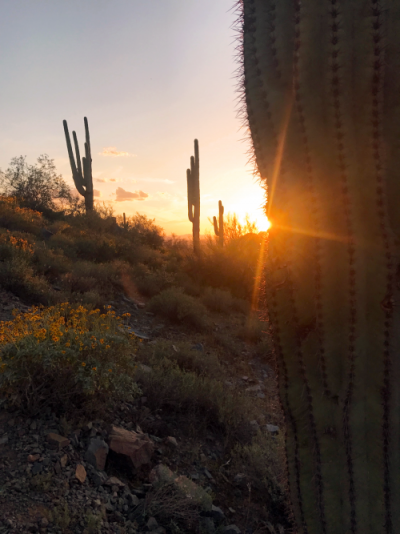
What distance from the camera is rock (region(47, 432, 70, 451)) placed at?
3.00 metres

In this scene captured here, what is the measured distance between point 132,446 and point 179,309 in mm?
5041

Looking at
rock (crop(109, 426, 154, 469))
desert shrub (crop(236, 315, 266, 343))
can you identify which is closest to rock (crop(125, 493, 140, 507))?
rock (crop(109, 426, 154, 469))

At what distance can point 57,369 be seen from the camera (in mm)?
3494

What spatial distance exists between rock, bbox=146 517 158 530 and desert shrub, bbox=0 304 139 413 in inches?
46.8

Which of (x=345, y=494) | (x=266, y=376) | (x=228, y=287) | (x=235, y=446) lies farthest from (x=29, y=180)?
(x=345, y=494)

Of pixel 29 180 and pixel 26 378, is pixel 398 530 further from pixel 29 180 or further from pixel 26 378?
pixel 29 180

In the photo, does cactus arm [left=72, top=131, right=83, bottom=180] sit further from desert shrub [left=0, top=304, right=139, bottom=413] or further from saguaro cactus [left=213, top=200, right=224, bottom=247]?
desert shrub [left=0, top=304, right=139, bottom=413]

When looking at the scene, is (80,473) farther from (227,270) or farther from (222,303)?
(227,270)

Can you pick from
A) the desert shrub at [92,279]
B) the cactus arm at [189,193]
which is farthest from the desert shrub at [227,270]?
the cactus arm at [189,193]

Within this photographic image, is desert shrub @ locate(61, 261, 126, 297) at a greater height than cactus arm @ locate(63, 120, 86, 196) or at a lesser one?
lesser

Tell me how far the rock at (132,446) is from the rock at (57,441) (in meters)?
0.41

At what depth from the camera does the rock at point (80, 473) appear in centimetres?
282

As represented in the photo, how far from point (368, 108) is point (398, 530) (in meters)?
2.08

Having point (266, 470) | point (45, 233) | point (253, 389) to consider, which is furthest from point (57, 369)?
point (45, 233)
